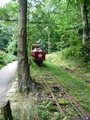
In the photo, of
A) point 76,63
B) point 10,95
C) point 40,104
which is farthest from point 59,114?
point 76,63

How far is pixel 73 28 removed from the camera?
25.6m

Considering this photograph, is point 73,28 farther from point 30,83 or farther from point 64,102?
point 64,102

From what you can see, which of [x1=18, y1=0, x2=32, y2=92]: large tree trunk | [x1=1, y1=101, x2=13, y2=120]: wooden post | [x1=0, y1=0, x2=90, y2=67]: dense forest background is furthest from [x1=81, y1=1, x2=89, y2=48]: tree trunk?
[x1=1, y1=101, x2=13, y2=120]: wooden post

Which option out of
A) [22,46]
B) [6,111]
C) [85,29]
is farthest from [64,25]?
[6,111]

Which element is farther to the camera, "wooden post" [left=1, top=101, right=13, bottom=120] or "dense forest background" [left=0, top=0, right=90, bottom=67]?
"dense forest background" [left=0, top=0, right=90, bottom=67]

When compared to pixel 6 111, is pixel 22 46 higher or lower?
higher

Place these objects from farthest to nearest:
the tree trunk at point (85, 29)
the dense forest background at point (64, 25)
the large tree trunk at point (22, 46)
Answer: the tree trunk at point (85, 29), the dense forest background at point (64, 25), the large tree trunk at point (22, 46)

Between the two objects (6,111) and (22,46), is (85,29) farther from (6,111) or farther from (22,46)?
(6,111)

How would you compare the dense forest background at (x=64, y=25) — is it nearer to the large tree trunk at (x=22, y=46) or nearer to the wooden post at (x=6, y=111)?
the large tree trunk at (x=22, y=46)

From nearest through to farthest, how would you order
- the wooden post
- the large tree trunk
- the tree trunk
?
1. the wooden post
2. the large tree trunk
3. the tree trunk

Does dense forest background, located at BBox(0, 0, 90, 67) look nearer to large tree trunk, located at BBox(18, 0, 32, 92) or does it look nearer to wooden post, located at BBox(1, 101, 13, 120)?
large tree trunk, located at BBox(18, 0, 32, 92)

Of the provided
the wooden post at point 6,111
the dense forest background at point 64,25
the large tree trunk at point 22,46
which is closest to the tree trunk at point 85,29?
the dense forest background at point 64,25

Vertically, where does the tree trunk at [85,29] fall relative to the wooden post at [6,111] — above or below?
above

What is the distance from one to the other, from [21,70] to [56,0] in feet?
61.3
